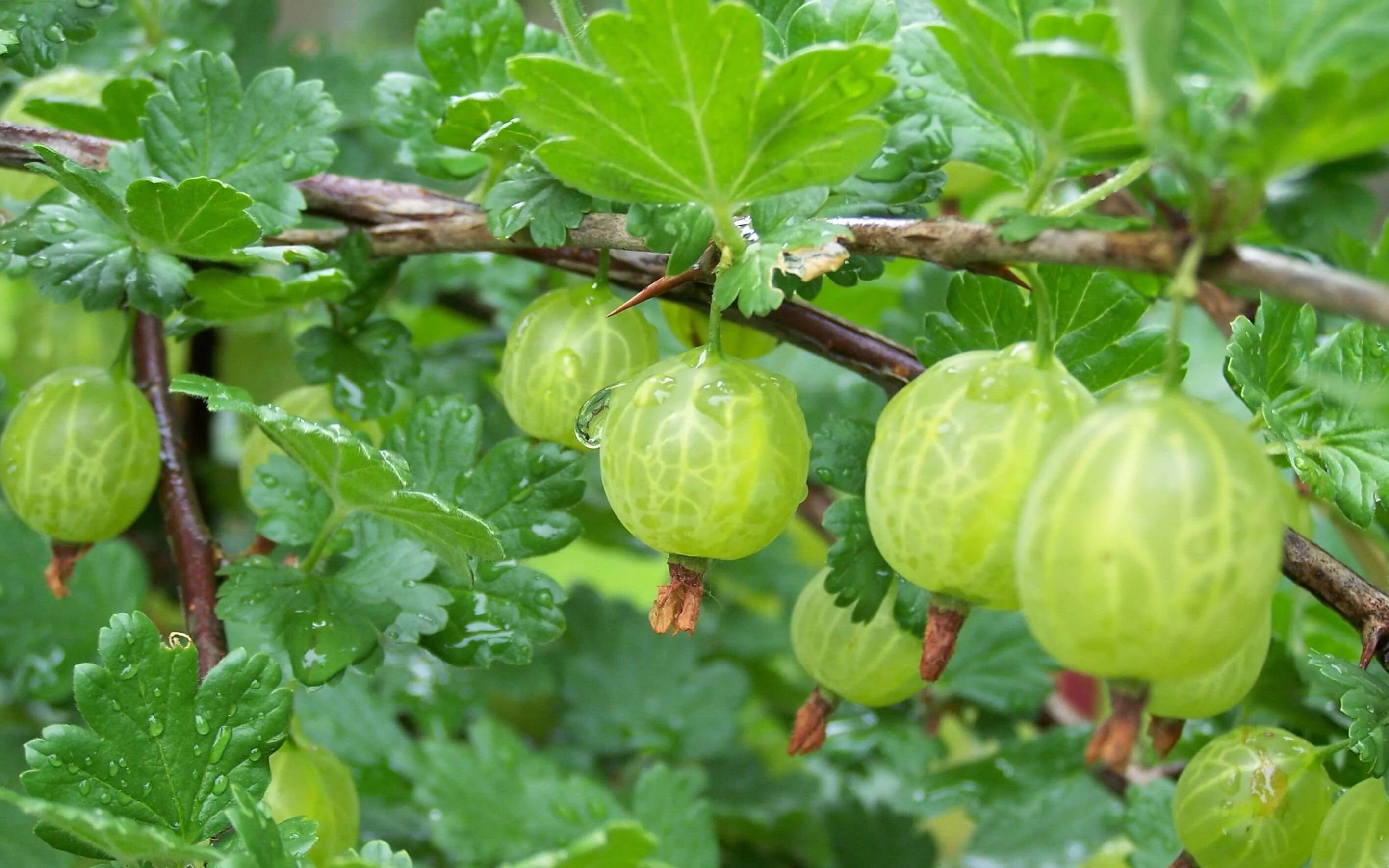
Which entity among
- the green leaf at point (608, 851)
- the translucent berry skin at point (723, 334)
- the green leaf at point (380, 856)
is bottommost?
the green leaf at point (380, 856)

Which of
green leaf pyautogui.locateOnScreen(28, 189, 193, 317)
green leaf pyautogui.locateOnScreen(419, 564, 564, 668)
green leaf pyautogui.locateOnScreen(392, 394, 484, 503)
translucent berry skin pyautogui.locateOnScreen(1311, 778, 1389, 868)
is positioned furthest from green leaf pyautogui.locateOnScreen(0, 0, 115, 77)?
translucent berry skin pyautogui.locateOnScreen(1311, 778, 1389, 868)

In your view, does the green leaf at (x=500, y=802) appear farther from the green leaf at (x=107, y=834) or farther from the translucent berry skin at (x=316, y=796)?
the green leaf at (x=107, y=834)

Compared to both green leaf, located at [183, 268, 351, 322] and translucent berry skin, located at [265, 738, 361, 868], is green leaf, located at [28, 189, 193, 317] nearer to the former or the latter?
green leaf, located at [183, 268, 351, 322]

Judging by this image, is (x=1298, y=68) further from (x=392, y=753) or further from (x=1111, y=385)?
(x=392, y=753)

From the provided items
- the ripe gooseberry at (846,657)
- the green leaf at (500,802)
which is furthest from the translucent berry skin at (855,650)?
the green leaf at (500,802)

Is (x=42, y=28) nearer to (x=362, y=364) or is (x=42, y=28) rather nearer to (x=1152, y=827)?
(x=362, y=364)

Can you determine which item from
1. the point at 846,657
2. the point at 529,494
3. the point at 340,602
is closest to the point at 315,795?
the point at 340,602
